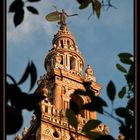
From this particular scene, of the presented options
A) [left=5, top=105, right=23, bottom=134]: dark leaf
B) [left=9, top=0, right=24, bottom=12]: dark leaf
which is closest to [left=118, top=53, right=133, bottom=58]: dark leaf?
[left=9, top=0, right=24, bottom=12]: dark leaf

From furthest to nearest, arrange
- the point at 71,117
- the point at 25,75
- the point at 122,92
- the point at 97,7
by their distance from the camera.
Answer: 1. the point at 97,7
2. the point at 122,92
3. the point at 71,117
4. the point at 25,75

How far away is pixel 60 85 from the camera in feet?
123

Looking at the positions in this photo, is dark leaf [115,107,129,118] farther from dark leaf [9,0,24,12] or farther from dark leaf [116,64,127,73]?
dark leaf [9,0,24,12]

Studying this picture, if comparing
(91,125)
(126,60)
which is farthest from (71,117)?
(126,60)

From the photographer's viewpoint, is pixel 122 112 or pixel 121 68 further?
pixel 121 68

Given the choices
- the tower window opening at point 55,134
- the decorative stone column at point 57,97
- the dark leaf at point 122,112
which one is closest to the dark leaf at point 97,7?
the dark leaf at point 122,112

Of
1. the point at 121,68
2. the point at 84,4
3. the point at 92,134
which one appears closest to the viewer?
the point at 92,134

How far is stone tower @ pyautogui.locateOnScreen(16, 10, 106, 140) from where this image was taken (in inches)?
1331

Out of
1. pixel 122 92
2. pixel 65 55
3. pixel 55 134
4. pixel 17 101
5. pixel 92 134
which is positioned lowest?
pixel 92 134

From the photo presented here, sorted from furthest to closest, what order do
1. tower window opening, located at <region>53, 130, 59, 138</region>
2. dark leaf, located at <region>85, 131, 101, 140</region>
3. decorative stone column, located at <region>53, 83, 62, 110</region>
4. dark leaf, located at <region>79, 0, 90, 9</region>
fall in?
decorative stone column, located at <region>53, 83, 62, 110</region>
tower window opening, located at <region>53, 130, 59, 138</region>
dark leaf, located at <region>79, 0, 90, 9</region>
dark leaf, located at <region>85, 131, 101, 140</region>

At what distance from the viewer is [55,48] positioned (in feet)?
132

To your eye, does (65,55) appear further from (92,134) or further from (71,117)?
(92,134)

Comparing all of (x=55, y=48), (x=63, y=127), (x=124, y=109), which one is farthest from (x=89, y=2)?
(x=55, y=48)

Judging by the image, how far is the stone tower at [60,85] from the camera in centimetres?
3381
